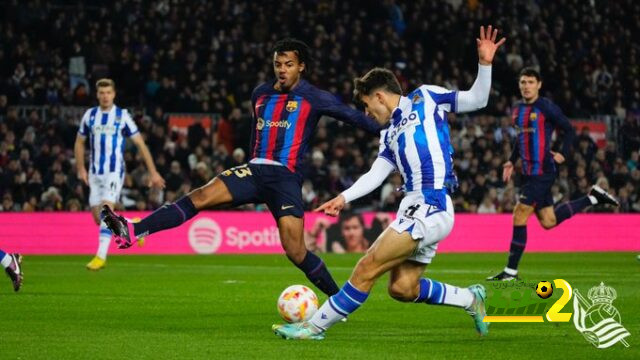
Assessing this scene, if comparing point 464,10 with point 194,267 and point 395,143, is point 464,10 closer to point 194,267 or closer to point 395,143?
point 194,267

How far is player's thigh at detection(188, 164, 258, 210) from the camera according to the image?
10.2 metres

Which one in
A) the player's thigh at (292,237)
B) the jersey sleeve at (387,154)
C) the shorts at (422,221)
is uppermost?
the jersey sleeve at (387,154)

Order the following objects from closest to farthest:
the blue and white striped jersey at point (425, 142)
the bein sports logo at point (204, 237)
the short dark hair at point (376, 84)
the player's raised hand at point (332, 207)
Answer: the player's raised hand at point (332, 207) → the blue and white striped jersey at point (425, 142) → the short dark hair at point (376, 84) → the bein sports logo at point (204, 237)

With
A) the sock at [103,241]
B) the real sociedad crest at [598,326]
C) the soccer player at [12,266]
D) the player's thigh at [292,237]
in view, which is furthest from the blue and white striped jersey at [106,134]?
the real sociedad crest at [598,326]

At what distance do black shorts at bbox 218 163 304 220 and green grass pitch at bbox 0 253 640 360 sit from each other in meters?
0.97

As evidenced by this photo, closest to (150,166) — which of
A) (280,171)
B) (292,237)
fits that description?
(280,171)

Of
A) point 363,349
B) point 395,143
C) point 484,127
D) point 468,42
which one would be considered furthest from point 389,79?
point 468,42

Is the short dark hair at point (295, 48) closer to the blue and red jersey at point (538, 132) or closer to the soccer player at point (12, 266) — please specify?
the soccer player at point (12, 266)

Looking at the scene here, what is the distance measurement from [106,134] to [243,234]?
22.9 ft

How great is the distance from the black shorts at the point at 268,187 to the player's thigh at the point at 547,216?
6.34 meters

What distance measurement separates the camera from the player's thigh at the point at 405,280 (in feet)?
28.3

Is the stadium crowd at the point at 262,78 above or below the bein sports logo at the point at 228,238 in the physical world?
above

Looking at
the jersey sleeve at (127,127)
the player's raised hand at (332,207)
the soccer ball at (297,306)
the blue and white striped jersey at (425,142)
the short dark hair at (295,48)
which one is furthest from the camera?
the jersey sleeve at (127,127)

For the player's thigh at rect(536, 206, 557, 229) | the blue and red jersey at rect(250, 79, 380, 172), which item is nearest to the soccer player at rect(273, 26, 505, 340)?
the blue and red jersey at rect(250, 79, 380, 172)
